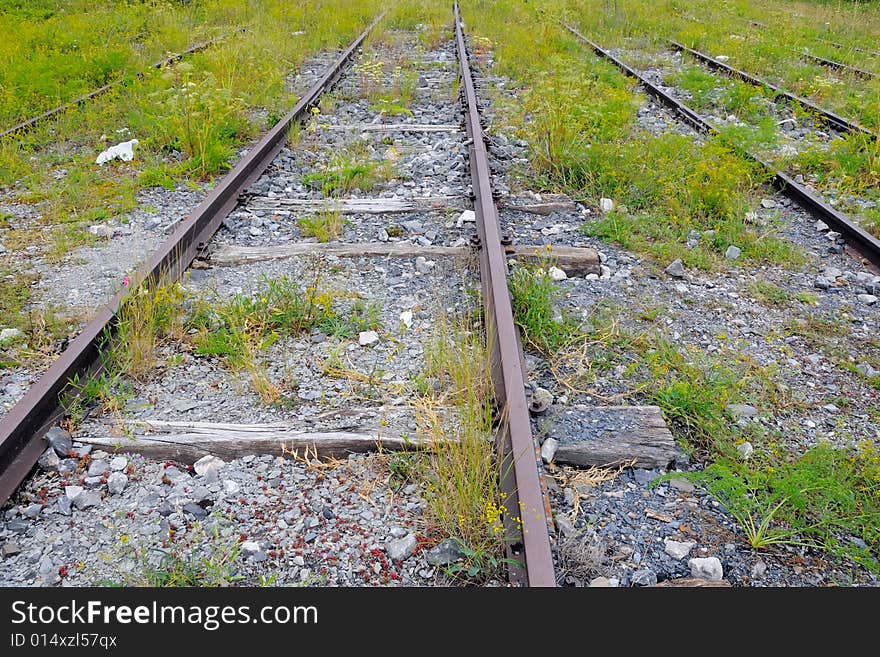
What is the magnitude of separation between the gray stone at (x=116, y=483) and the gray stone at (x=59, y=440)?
237 millimetres

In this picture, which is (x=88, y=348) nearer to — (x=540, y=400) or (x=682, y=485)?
(x=540, y=400)

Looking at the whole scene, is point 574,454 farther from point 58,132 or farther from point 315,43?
point 315,43

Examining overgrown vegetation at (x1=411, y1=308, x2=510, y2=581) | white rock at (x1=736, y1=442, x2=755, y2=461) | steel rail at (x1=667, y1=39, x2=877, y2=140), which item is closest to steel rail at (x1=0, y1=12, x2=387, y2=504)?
overgrown vegetation at (x1=411, y1=308, x2=510, y2=581)

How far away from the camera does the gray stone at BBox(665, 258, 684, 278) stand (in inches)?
163

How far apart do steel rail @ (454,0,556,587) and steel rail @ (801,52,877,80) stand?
7825mm

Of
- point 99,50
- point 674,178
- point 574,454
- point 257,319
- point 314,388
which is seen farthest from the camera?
point 99,50

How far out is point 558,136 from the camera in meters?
5.75

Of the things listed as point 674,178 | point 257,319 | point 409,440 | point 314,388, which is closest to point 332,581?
point 409,440

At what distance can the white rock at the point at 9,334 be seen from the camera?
127 inches

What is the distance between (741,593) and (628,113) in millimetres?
5574

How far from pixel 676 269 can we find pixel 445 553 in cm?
269

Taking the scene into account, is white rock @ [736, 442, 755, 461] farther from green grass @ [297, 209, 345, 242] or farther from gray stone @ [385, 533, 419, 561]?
green grass @ [297, 209, 345, 242]

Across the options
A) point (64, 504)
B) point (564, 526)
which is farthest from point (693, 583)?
point (64, 504)

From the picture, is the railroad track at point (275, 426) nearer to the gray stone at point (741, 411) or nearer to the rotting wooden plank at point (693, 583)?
the rotting wooden plank at point (693, 583)
